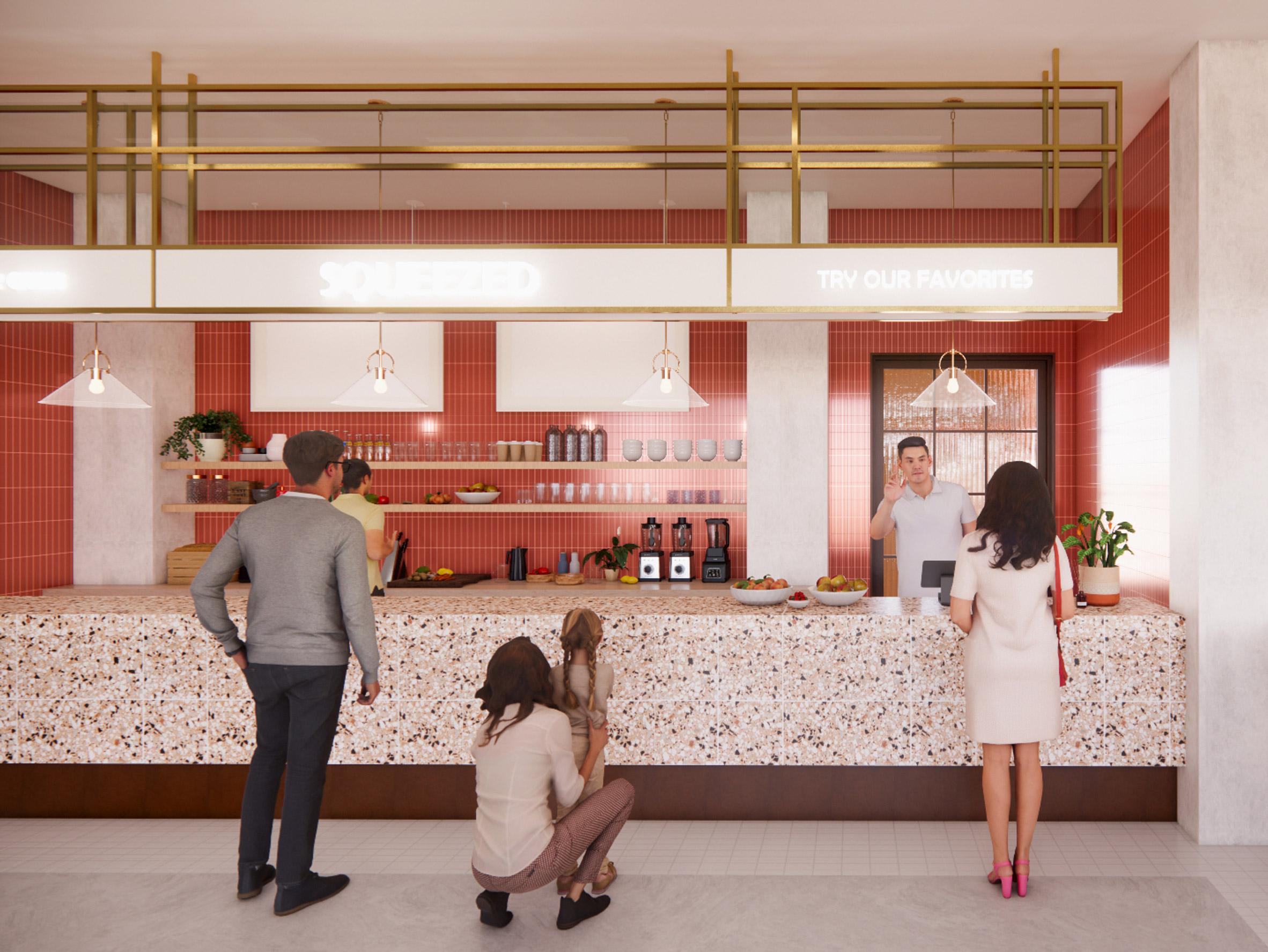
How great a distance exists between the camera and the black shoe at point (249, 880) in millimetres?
2844

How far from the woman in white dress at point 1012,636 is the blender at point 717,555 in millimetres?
2663

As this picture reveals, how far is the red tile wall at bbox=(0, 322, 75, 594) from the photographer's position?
4957mm

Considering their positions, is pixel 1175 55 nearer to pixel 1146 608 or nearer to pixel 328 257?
pixel 1146 608

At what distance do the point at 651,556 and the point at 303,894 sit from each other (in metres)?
3.16

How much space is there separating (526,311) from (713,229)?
2.98 metres

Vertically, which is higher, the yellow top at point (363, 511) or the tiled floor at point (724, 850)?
the yellow top at point (363, 511)

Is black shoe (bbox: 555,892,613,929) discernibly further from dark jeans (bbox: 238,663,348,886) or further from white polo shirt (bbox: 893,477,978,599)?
white polo shirt (bbox: 893,477,978,599)

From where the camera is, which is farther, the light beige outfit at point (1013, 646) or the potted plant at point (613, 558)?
the potted plant at point (613, 558)

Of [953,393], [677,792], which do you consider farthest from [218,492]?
[953,393]

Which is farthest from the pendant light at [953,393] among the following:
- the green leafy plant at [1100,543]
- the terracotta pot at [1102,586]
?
the terracotta pot at [1102,586]

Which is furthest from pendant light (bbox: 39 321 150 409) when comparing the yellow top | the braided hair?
the braided hair

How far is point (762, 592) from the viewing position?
142 inches

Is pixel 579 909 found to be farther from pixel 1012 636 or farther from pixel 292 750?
pixel 1012 636

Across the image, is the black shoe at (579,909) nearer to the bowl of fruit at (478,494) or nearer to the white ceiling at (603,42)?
the white ceiling at (603,42)
